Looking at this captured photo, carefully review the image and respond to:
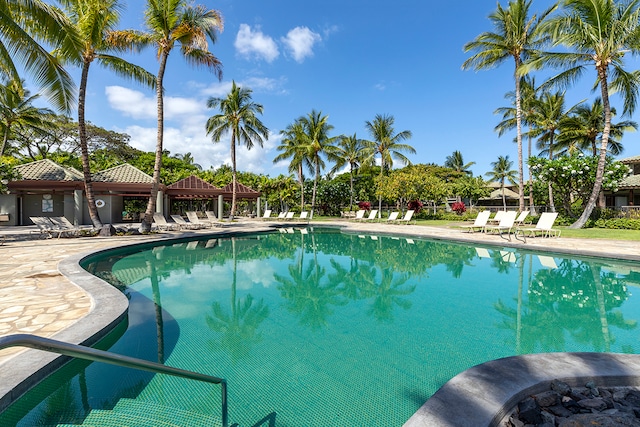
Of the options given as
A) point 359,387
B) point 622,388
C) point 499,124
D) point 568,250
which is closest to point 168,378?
point 359,387

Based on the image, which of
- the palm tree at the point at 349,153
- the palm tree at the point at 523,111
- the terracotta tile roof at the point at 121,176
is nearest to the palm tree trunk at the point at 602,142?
the palm tree at the point at 523,111

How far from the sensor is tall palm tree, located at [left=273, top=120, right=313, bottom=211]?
30.1m

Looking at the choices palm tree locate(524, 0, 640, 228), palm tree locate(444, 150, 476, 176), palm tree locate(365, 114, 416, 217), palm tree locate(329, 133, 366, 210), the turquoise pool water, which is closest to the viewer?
the turquoise pool water

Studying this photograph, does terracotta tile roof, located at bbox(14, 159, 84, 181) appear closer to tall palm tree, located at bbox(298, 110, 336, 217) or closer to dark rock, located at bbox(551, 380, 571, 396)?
tall palm tree, located at bbox(298, 110, 336, 217)

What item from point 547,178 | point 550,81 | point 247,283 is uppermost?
point 550,81

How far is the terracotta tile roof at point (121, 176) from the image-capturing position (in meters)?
18.8

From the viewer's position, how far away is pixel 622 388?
2371 mm

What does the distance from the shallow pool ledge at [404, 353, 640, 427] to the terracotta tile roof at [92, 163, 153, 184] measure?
2111 centimetres

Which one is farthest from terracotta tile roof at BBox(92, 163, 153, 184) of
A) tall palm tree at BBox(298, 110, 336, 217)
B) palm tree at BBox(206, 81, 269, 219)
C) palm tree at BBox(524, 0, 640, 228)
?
palm tree at BBox(524, 0, 640, 228)

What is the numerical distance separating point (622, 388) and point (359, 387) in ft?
6.76

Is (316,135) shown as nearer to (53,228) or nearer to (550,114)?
(550,114)

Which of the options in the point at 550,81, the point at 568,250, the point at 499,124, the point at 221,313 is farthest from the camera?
the point at 499,124

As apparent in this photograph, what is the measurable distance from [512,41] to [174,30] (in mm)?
18598

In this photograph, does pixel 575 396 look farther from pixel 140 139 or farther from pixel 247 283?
pixel 140 139
